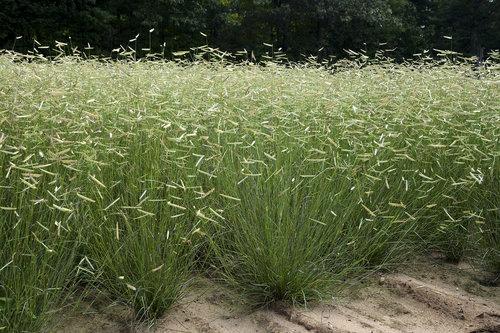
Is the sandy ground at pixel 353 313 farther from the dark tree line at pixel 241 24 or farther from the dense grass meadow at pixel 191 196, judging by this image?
the dark tree line at pixel 241 24

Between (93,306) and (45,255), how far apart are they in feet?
2.00

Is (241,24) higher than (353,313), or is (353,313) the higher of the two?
(241,24)

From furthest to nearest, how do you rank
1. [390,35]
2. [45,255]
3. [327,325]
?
[390,35]
[327,325]
[45,255]

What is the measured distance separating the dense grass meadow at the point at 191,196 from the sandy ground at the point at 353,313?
0.08m

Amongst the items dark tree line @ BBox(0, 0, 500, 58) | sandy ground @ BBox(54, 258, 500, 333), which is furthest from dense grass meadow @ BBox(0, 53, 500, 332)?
dark tree line @ BBox(0, 0, 500, 58)

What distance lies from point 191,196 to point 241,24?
17.8 m

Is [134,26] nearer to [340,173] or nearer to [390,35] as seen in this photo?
[390,35]

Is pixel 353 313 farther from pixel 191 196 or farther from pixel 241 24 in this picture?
pixel 241 24

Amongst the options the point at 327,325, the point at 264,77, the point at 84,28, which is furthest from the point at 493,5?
the point at 327,325

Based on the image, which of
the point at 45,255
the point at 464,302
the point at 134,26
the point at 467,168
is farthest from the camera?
the point at 134,26

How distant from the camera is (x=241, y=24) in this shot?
63.7 feet

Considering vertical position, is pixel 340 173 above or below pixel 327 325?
above

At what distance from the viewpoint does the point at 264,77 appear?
3.90 meters

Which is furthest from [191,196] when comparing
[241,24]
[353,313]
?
[241,24]
